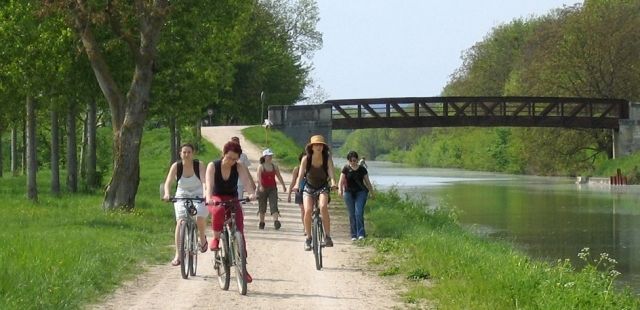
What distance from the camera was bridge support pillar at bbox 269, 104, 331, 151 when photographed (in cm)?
5488

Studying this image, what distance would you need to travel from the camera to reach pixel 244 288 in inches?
463

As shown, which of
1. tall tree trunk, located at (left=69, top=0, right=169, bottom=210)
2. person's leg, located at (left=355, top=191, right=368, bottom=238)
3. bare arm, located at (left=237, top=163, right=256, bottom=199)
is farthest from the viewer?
tall tree trunk, located at (left=69, top=0, right=169, bottom=210)

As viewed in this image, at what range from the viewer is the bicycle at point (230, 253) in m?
11.7

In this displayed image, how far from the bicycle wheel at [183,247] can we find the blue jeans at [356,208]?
16.5 feet

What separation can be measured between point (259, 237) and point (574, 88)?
50.7m

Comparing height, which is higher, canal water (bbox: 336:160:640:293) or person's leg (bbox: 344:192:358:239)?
person's leg (bbox: 344:192:358:239)

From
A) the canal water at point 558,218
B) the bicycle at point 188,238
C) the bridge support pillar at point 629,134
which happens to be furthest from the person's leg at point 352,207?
the bridge support pillar at point 629,134

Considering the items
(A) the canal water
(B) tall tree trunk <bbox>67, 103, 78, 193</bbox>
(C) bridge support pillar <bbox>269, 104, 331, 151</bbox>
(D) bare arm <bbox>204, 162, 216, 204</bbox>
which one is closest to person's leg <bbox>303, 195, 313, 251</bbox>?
(D) bare arm <bbox>204, 162, 216, 204</bbox>

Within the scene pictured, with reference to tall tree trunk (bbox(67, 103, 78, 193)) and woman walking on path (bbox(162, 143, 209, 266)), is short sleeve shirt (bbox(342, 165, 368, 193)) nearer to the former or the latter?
woman walking on path (bbox(162, 143, 209, 266))

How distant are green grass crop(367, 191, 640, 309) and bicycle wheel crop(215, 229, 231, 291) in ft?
6.23

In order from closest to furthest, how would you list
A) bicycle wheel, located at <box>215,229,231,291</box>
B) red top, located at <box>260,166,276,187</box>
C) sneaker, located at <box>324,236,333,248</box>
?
bicycle wheel, located at <box>215,229,231,291</box> → sneaker, located at <box>324,236,333,248</box> → red top, located at <box>260,166,276,187</box>

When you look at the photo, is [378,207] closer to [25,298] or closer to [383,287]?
[383,287]

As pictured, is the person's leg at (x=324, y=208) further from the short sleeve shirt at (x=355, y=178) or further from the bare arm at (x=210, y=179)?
the bare arm at (x=210, y=179)

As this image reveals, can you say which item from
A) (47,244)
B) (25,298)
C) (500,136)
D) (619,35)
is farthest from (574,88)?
(25,298)
